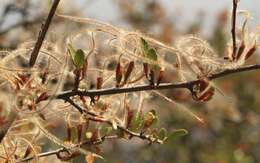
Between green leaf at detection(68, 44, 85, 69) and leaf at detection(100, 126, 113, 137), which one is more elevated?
green leaf at detection(68, 44, 85, 69)

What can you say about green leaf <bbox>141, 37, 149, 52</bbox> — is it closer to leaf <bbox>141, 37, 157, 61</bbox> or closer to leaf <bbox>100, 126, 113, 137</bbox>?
leaf <bbox>141, 37, 157, 61</bbox>

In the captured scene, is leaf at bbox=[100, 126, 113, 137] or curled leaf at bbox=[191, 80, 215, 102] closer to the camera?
curled leaf at bbox=[191, 80, 215, 102]

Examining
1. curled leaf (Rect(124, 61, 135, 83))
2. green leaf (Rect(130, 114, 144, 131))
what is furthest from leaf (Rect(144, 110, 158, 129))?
curled leaf (Rect(124, 61, 135, 83))

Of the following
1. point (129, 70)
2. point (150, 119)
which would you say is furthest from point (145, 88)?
point (150, 119)

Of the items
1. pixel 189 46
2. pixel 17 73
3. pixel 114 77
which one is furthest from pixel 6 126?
pixel 189 46

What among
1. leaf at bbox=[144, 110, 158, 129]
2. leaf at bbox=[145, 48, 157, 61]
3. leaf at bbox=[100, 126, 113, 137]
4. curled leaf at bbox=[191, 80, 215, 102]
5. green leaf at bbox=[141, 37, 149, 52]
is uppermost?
green leaf at bbox=[141, 37, 149, 52]

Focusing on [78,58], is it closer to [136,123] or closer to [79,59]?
[79,59]

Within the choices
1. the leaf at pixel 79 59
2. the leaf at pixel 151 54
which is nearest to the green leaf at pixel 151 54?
the leaf at pixel 151 54

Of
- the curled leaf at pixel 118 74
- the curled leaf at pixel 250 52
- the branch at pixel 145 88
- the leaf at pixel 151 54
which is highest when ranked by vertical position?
the leaf at pixel 151 54

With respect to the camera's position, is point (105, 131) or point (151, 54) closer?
point (151, 54)

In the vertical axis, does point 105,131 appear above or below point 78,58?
below

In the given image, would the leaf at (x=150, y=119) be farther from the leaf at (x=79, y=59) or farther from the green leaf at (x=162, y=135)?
the leaf at (x=79, y=59)
